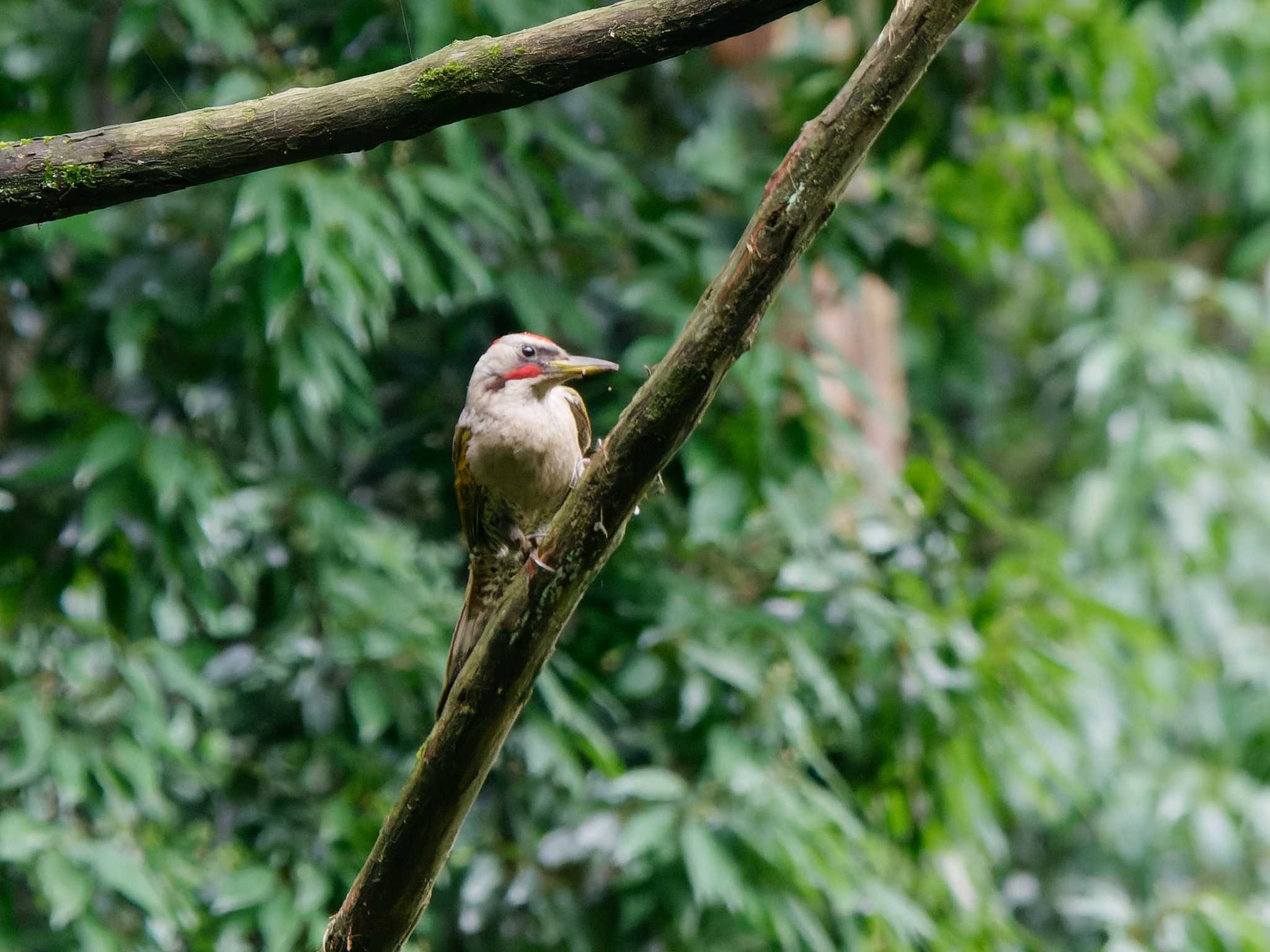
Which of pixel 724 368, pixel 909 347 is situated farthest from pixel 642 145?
pixel 724 368

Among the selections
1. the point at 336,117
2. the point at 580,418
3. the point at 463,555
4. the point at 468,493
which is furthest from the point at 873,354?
the point at 336,117

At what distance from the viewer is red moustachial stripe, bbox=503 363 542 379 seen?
2.47 m

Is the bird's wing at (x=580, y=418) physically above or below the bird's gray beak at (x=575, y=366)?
below

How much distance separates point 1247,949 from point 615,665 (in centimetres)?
181

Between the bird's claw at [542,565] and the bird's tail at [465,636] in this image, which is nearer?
the bird's claw at [542,565]

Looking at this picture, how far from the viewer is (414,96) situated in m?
1.72

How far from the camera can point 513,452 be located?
243cm

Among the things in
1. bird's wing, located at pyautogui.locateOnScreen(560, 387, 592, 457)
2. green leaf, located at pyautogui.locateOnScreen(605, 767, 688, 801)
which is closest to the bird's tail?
bird's wing, located at pyautogui.locateOnScreen(560, 387, 592, 457)

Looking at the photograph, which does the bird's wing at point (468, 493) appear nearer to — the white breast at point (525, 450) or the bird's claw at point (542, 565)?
the white breast at point (525, 450)

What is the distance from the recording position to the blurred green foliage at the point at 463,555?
2.97 metres

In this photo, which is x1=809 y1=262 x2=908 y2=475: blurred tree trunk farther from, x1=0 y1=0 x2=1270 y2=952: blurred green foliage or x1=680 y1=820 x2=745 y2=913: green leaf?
x1=680 y1=820 x2=745 y2=913: green leaf

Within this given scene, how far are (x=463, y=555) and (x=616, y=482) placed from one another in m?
1.80

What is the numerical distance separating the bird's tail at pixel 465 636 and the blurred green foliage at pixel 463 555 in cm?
41

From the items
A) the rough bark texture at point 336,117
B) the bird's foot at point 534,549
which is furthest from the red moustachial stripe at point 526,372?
the rough bark texture at point 336,117
